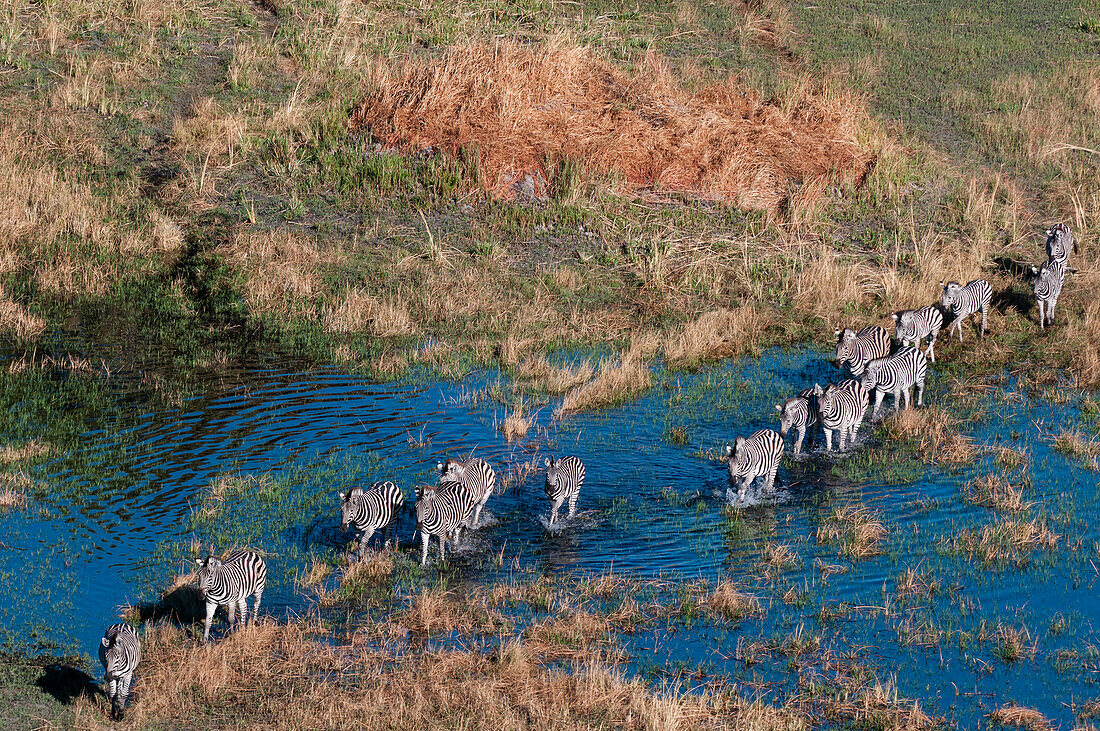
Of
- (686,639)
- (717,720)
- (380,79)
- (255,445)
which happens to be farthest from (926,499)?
(380,79)

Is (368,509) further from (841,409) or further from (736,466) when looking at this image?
(841,409)

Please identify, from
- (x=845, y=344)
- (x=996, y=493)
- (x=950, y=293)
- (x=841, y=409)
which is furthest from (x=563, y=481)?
(x=950, y=293)

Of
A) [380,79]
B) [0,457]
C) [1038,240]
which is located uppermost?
[380,79]

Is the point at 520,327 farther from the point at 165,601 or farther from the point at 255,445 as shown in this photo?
the point at 165,601

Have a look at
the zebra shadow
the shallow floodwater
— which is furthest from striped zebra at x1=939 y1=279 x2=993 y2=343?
the zebra shadow

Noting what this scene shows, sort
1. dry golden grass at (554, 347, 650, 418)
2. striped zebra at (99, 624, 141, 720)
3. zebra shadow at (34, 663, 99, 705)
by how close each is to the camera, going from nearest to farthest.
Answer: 1. striped zebra at (99, 624, 141, 720)
2. zebra shadow at (34, 663, 99, 705)
3. dry golden grass at (554, 347, 650, 418)

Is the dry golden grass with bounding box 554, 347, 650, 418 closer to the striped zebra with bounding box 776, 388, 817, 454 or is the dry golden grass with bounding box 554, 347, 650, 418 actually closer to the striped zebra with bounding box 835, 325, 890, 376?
the striped zebra with bounding box 776, 388, 817, 454

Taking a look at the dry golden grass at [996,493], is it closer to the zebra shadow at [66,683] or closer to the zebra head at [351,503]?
the zebra head at [351,503]
